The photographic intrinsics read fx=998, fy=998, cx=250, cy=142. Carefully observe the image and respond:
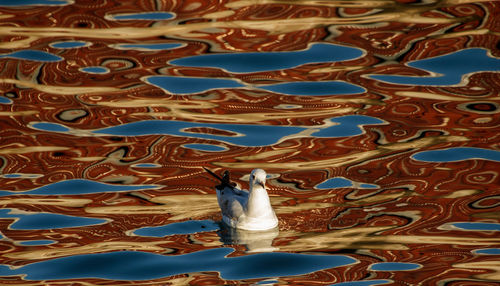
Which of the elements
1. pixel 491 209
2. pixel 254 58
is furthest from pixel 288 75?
pixel 491 209

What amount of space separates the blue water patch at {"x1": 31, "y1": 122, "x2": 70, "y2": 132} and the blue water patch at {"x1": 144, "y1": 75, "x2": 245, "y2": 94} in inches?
80.2

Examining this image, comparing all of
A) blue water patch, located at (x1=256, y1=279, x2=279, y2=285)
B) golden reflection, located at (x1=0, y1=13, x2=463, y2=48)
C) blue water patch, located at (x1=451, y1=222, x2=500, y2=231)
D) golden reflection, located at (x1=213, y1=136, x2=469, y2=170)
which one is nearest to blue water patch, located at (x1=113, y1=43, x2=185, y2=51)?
golden reflection, located at (x1=0, y1=13, x2=463, y2=48)

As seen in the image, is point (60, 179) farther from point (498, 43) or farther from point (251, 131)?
point (498, 43)

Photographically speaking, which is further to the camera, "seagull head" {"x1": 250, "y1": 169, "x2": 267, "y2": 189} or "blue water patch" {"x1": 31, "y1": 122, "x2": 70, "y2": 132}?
"blue water patch" {"x1": 31, "y1": 122, "x2": 70, "y2": 132}

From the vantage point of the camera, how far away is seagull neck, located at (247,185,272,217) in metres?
10.7

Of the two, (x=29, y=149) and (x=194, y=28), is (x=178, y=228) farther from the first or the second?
(x=194, y=28)

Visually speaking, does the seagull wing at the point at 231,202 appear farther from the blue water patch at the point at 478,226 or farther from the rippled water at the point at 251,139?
the blue water patch at the point at 478,226

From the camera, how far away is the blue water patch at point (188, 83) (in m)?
15.7

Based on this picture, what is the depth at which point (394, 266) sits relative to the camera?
982 cm

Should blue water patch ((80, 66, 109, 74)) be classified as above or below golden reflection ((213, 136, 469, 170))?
above

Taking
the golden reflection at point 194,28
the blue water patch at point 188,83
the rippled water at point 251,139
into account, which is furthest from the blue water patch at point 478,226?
the golden reflection at point 194,28

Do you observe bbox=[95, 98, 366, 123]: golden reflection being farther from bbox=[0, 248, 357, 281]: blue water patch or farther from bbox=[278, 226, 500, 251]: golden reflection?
bbox=[0, 248, 357, 281]: blue water patch

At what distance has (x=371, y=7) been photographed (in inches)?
701

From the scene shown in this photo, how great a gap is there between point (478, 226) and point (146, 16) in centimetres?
874
